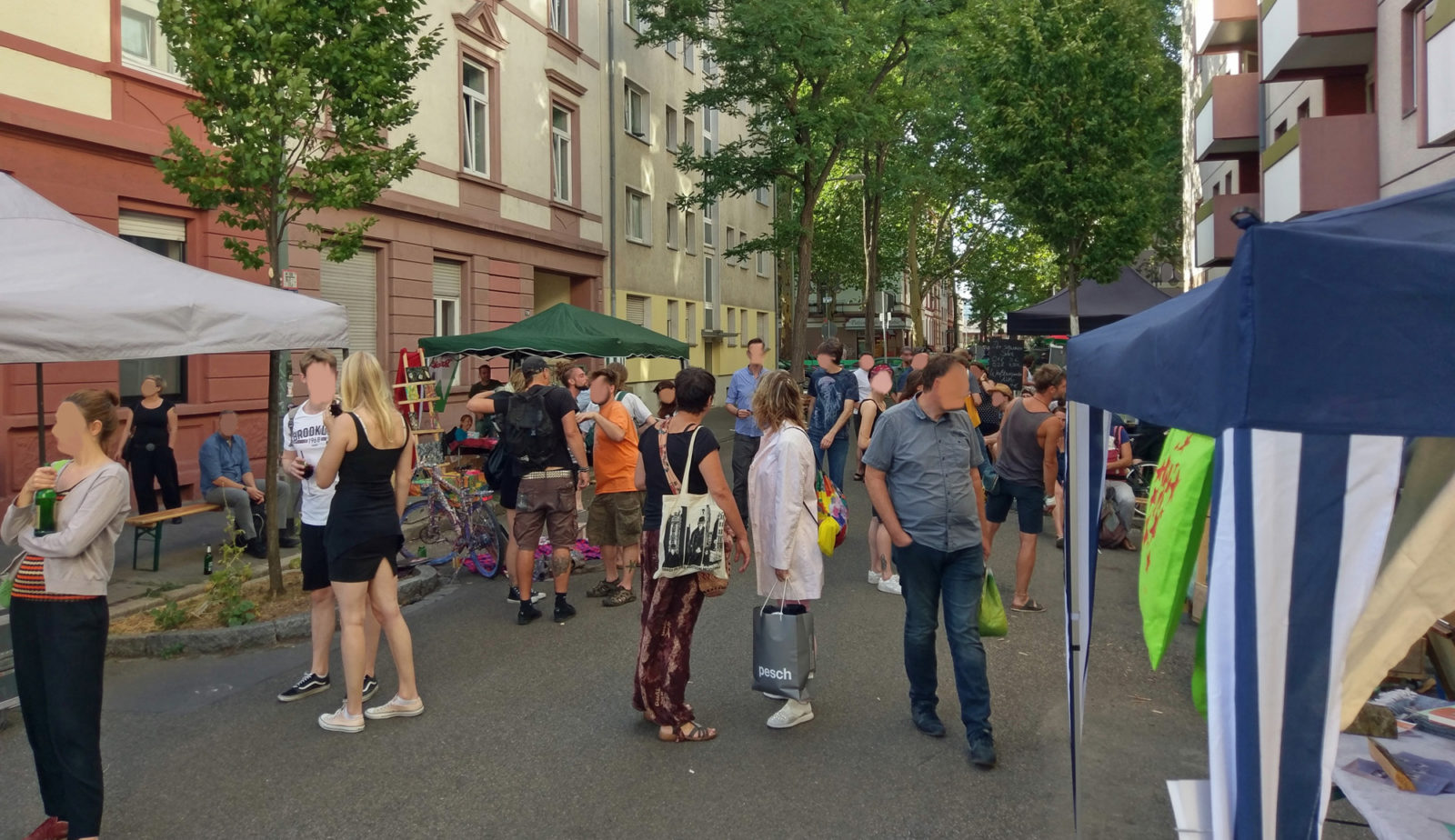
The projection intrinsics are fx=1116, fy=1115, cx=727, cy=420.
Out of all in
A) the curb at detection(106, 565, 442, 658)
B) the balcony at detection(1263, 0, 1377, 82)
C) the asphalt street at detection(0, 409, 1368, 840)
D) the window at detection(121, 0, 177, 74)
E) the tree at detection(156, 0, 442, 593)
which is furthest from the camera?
the balcony at detection(1263, 0, 1377, 82)

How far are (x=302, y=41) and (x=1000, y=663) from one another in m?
6.97

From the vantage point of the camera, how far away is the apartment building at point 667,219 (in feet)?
89.1

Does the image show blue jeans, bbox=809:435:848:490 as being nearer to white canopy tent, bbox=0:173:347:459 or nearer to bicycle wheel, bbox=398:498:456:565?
bicycle wheel, bbox=398:498:456:565

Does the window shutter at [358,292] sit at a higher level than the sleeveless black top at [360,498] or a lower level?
higher

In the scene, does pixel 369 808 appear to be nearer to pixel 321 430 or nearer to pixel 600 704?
pixel 600 704

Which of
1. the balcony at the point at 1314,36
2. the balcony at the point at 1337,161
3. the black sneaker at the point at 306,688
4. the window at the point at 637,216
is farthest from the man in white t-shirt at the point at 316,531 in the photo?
the window at the point at 637,216

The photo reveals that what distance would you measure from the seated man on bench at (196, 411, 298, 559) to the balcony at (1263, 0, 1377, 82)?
15977 mm

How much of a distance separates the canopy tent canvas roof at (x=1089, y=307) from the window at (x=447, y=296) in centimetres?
1027

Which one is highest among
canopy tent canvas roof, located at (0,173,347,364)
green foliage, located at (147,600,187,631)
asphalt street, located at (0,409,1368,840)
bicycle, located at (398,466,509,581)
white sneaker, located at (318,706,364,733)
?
canopy tent canvas roof, located at (0,173,347,364)

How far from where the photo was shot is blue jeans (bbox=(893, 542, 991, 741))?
195 inches

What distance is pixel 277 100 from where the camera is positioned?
8.63m

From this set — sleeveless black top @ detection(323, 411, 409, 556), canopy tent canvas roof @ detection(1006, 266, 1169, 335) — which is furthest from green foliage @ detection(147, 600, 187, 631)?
canopy tent canvas roof @ detection(1006, 266, 1169, 335)

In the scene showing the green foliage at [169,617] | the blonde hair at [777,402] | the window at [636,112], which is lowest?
the green foliage at [169,617]

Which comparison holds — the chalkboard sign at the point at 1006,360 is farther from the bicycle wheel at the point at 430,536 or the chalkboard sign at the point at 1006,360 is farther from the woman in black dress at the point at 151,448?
the woman in black dress at the point at 151,448
